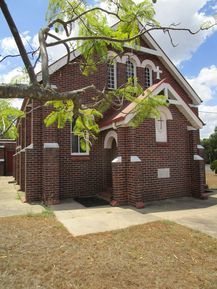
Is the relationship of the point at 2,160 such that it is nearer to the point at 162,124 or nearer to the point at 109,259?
the point at 162,124

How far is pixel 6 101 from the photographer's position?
24.4 ft

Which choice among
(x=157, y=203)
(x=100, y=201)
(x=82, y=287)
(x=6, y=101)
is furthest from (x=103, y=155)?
(x=82, y=287)

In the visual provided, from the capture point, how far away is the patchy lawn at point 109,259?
433 centimetres

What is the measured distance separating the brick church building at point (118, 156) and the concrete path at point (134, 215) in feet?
2.27

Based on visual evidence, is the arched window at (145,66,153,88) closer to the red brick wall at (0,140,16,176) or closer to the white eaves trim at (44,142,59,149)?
the white eaves trim at (44,142,59,149)

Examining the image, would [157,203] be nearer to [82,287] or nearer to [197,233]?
[197,233]

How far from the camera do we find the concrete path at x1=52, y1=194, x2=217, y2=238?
7.38m

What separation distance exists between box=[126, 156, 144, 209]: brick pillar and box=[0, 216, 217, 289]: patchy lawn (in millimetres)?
2674

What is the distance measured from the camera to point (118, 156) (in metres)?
10.5

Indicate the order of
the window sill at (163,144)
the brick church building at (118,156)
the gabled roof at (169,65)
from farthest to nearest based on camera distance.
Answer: the gabled roof at (169,65)
the window sill at (163,144)
the brick church building at (118,156)

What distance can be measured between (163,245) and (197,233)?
4.21 feet

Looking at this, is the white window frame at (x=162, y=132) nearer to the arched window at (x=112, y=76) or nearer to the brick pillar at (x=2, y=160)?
the arched window at (x=112, y=76)

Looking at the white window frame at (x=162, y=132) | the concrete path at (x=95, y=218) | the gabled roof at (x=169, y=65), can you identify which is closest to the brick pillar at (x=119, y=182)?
the concrete path at (x=95, y=218)

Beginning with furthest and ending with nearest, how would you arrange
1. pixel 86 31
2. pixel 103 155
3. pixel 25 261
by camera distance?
pixel 103 155
pixel 86 31
pixel 25 261
